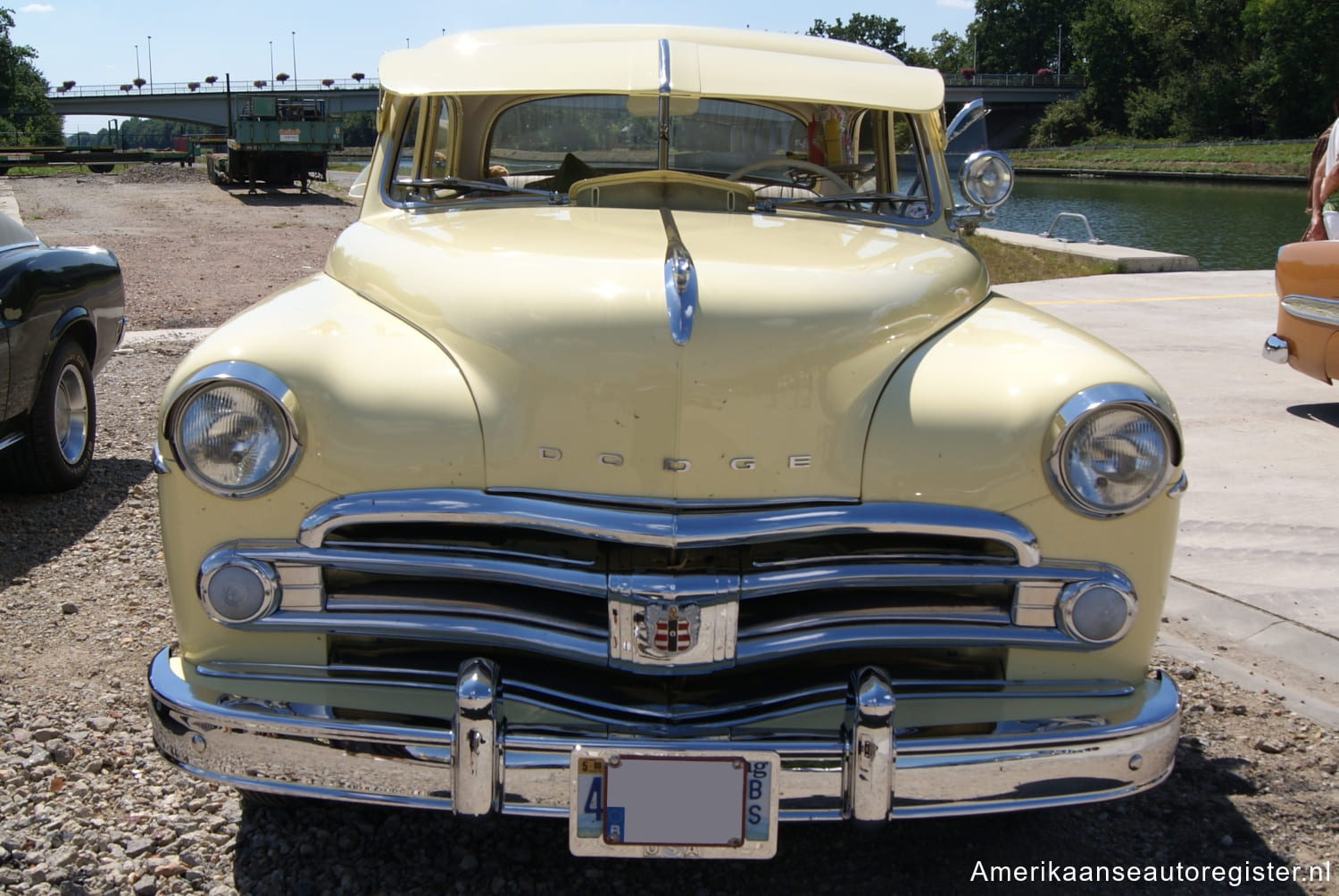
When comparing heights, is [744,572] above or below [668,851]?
above

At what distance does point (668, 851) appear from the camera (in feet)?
6.64

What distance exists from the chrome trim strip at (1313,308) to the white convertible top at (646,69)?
337 centimetres

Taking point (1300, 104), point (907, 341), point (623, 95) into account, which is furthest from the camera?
point (1300, 104)

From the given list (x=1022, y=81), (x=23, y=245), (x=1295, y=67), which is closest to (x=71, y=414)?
(x=23, y=245)

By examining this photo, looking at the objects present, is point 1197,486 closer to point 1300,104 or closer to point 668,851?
point 668,851

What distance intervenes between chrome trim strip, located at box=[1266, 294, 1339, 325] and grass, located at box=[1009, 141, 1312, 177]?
1406 inches

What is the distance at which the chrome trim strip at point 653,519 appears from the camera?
6.81ft

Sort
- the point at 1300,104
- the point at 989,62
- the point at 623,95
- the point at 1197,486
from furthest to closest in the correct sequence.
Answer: the point at 989,62
the point at 1300,104
the point at 1197,486
the point at 623,95

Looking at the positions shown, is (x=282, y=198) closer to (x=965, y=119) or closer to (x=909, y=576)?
(x=965, y=119)

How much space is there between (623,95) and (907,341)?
141 cm

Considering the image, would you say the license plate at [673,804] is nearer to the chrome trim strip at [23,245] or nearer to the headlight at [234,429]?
the headlight at [234,429]

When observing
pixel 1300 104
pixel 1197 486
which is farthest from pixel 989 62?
pixel 1197 486

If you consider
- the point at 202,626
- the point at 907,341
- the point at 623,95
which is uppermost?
the point at 623,95

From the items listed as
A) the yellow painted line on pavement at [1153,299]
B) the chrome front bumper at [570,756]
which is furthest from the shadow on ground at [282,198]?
the chrome front bumper at [570,756]
